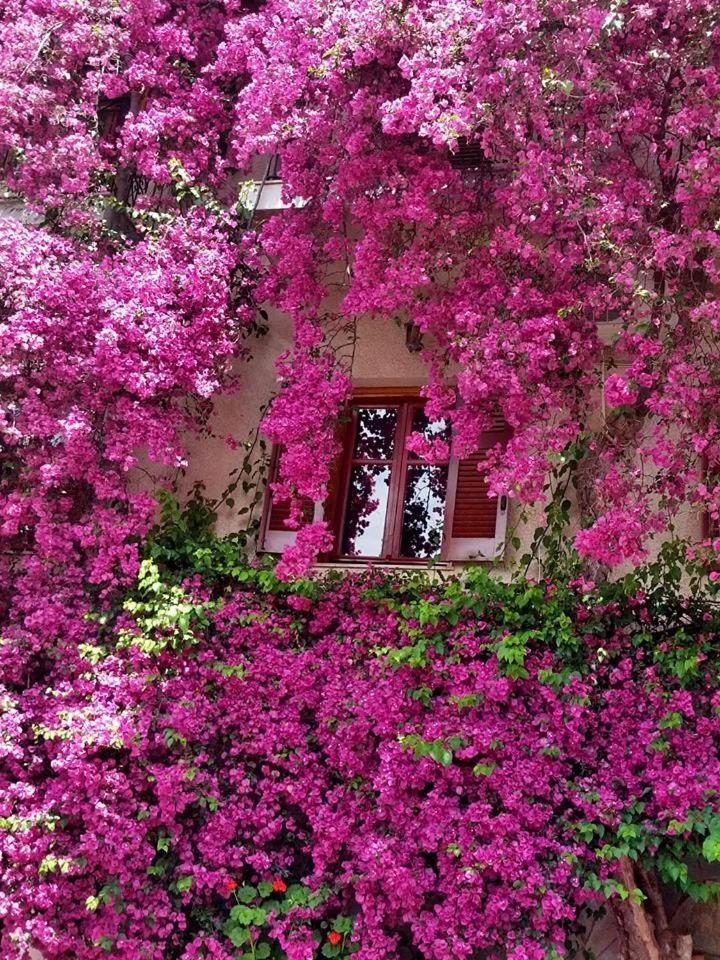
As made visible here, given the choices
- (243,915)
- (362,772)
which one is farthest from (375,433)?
(243,915)

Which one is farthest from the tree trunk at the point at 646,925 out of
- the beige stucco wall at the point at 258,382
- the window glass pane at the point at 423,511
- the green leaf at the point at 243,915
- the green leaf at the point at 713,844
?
the beige stucco wall at the point at 258,382

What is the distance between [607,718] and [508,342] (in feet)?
8.23

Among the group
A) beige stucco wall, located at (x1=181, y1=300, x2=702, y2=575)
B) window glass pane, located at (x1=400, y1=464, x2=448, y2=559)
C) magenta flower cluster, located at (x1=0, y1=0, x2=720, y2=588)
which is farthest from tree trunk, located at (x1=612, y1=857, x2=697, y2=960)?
beige stucco wall, located at (x1=181, y1=300, x2=702, y2=575)

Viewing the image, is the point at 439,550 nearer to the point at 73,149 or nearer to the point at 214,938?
the point at 214,938

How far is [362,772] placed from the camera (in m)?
6.28

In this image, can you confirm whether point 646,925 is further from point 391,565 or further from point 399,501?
point 399,501

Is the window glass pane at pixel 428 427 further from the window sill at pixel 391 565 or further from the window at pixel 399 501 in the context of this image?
the window sill at pixel 391 565

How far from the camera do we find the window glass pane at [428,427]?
7945 mm

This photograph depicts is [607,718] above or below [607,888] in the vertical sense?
above

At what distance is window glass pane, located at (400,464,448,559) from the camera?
7.62 metres

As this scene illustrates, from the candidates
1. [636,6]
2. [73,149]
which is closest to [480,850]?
[636,6]

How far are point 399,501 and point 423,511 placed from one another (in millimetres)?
206

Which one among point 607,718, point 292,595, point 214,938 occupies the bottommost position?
point 214,938

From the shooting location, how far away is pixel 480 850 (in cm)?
560
